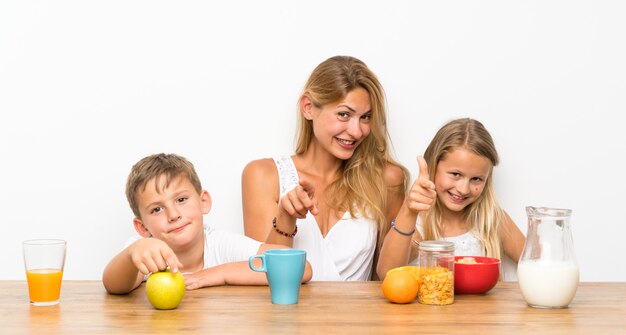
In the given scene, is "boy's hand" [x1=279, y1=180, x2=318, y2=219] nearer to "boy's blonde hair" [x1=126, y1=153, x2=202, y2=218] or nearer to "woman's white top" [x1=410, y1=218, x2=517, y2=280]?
"boy's blonde hair" [x1=126, y1=153, x2=202, y2=218]

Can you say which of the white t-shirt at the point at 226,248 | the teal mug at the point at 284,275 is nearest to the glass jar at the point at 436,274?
the teal mug at the point at 284,275

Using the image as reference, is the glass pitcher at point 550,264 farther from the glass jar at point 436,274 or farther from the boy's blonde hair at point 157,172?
the boy's blonde hair at point 157,172

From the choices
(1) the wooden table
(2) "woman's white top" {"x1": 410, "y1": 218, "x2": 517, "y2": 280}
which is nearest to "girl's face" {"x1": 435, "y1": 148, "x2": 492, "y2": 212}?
(2) "woman's white top" {"x1": 410, "y1": 218, "x2": 517, "y2": 280}

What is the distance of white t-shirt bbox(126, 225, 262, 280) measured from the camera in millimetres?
2008

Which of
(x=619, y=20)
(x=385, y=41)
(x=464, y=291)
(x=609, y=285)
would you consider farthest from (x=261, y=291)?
(x=619, y=20)

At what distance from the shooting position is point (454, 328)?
1371 mm

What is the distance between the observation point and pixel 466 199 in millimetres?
2344

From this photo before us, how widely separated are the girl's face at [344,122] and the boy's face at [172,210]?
529 mm

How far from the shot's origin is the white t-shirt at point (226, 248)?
201 cm

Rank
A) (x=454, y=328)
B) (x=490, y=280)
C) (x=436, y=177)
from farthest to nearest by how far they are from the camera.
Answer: (x=436, y=177), (x=490, y=280), (x=454, y=328)

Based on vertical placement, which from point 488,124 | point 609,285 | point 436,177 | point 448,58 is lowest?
point 609,285

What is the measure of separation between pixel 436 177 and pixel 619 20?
2.52 ft

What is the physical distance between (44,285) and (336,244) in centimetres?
102

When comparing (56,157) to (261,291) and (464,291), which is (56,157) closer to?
(261,291)
